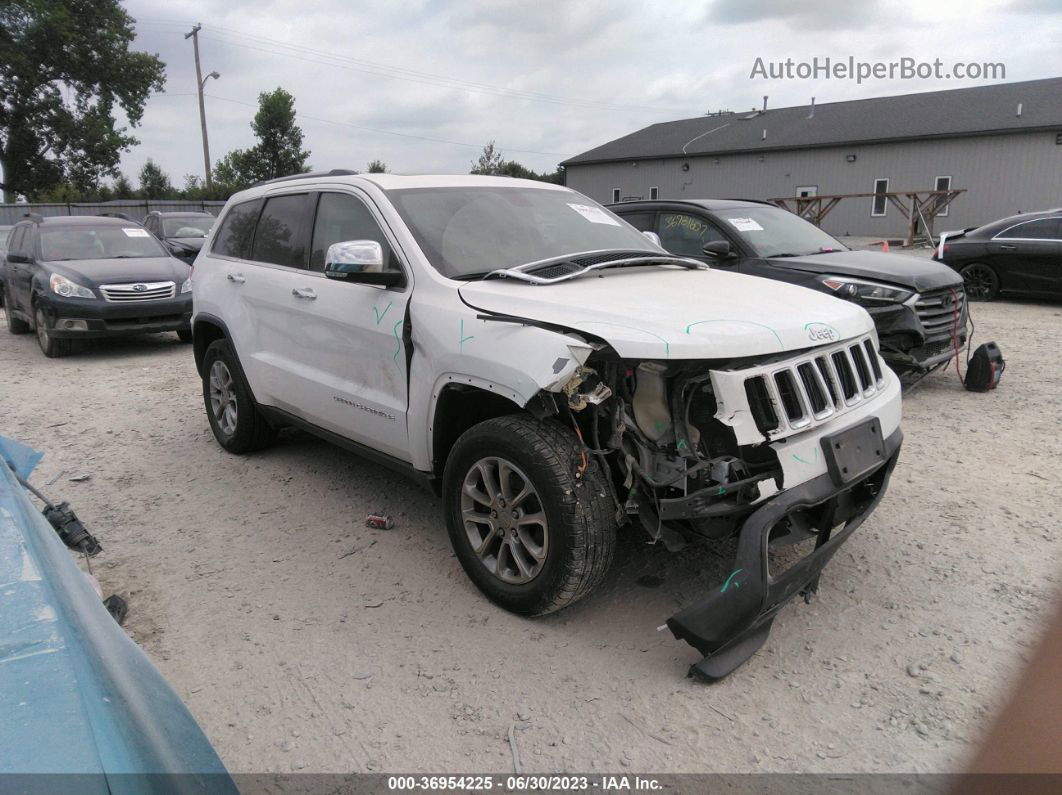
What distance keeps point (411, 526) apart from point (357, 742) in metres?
1.75

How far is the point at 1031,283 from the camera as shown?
37.6 feet

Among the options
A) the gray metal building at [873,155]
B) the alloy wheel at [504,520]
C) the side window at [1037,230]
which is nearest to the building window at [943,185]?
the gray metal building at [873,155]

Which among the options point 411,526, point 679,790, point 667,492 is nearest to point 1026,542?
point 667,492

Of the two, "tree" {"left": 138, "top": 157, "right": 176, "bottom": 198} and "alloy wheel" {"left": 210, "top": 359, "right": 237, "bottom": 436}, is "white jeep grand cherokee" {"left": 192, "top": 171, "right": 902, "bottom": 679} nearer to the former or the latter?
"alloy wheel" {"left": 210, "top": 359, "right": 237, "bottom": 436}

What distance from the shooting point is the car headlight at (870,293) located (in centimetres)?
628

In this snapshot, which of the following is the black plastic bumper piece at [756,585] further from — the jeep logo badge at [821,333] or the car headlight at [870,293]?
the car headlight at [870,293]

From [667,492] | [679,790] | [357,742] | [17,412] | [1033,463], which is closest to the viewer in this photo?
[679,790]

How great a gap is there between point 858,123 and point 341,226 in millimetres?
35758

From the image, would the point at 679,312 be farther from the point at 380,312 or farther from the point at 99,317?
the point at 99,317

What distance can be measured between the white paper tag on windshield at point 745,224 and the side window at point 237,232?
4263 millimetres

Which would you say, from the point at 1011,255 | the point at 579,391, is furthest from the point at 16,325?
the point at 1011,255

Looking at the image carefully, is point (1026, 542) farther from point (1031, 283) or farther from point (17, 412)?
point (1031, 283)

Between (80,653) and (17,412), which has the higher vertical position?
(80,653)

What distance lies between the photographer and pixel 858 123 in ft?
112
